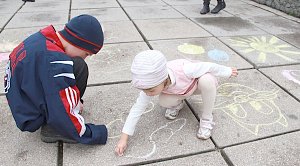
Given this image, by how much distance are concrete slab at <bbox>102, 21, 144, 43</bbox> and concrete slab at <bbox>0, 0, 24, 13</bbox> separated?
7.11ft

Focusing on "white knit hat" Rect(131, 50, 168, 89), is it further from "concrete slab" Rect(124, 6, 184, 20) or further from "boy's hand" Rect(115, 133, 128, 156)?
"concrete slab" Rect(124, 6, 184, 20)

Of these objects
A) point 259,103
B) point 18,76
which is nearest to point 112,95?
point 18,76

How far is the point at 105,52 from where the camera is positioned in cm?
354

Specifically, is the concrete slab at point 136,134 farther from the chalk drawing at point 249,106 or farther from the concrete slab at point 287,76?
the concrete slab at point 287,76

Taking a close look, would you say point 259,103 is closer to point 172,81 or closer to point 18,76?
point 172,81

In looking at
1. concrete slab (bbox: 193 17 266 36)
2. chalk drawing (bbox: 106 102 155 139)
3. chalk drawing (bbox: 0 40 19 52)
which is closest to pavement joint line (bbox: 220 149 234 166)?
chalk drawing (bbox: 106 102 155 139)

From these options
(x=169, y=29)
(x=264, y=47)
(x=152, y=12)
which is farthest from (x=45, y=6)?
(x=264, y=47)

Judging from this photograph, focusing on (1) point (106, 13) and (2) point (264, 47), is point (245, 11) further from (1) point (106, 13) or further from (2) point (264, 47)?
(1) point (106, 13)

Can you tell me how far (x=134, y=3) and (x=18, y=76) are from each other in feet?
15.3

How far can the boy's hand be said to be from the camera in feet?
6.41

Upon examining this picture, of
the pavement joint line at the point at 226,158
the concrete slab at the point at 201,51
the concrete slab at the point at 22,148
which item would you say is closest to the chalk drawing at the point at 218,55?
the concrete slab at the point at 201,51

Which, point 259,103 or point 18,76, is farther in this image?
point 259,103

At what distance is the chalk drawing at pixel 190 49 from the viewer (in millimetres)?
3547

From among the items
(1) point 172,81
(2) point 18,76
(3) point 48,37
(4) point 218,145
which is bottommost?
(4) point 218,145
